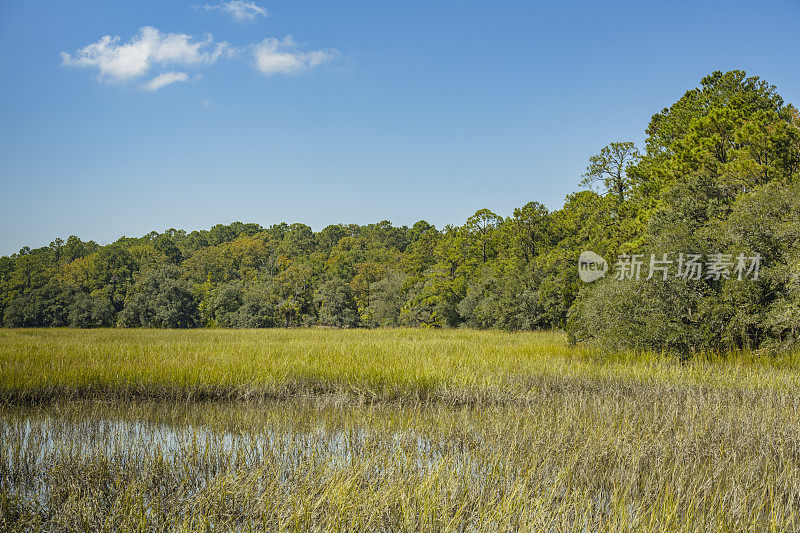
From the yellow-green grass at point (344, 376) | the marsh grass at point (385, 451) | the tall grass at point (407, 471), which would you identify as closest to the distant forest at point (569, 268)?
the yellow-green grass at point (344, 376)

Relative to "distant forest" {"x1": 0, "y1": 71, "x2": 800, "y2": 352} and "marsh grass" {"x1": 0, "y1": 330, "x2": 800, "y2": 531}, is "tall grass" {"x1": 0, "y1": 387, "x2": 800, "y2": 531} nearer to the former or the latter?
"marsh grass" {"x1": 0, "y1": 330, "x2": 800, "y2": 531}

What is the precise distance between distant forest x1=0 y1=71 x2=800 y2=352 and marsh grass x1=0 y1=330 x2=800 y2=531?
3928 millimetres

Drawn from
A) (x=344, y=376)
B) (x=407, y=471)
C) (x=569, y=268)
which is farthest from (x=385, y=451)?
(x=569, y=268)

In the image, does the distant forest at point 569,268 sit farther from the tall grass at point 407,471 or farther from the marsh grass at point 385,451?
the tall grass at point 407,471

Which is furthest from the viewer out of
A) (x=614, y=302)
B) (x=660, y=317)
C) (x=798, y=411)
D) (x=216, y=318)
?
(x=216, y=318)

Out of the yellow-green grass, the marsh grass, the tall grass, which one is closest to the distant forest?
the yellow-green grass

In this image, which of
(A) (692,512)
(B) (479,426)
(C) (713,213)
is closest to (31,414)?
(B) (479,426)

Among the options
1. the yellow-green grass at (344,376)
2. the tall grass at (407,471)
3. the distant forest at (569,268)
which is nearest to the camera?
the tall grass at (407,471)

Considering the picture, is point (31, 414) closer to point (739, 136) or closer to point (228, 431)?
point (228, 431)

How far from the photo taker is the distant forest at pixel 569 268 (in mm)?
13203

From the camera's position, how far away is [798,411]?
23.4ft

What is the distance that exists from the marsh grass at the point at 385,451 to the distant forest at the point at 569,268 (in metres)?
3.93

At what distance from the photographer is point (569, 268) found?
94.2 feet

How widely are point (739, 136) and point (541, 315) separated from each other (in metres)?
17.7
